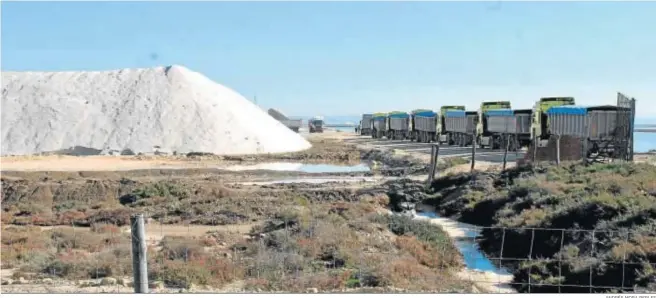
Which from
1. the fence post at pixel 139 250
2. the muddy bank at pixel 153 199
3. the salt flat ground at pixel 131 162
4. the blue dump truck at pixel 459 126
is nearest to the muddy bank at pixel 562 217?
the muddy bank at pixel 153 199

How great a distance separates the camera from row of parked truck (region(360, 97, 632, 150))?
33.2 metres

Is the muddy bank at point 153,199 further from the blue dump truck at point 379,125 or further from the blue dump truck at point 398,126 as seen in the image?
the blue dump truck at point 379,125

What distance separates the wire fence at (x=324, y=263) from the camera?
1191 centimetres

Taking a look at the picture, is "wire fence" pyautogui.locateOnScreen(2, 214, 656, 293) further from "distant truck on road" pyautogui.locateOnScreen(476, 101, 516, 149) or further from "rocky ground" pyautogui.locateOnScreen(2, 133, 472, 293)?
"distant truck on road" pyautogui.locateOnScreen(476, 101, 516, 149)

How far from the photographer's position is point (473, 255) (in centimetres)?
1798

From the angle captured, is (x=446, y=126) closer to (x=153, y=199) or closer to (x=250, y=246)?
(x=153, y=199)

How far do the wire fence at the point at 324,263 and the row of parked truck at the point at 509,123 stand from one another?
1511cm

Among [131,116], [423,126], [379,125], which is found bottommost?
[379,125]

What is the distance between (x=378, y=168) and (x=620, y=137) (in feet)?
50.2

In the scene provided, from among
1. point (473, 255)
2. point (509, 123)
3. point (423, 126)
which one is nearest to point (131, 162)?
point (509, 123)

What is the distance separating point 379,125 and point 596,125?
53.6 m

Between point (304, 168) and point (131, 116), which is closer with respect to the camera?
point (304, 168)

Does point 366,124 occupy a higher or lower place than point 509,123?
lower

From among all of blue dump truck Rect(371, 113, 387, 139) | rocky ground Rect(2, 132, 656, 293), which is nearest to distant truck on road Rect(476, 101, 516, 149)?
rocky ground Rect(2, 132, 656, 293)
